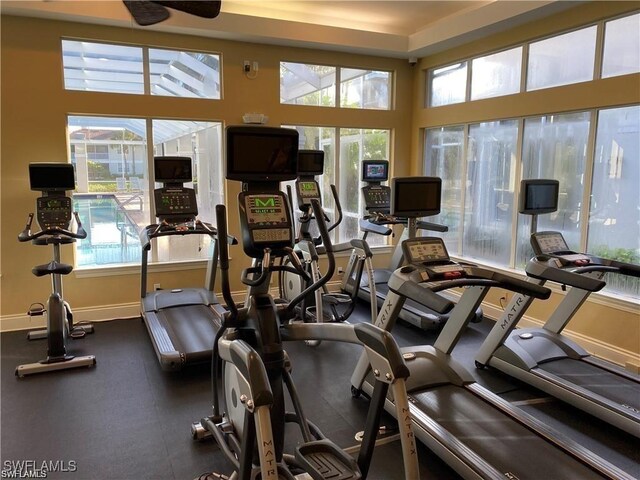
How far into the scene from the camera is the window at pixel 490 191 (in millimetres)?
5324

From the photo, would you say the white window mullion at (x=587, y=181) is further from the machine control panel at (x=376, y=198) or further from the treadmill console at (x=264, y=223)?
the treadmill console at (x=264, y=223)

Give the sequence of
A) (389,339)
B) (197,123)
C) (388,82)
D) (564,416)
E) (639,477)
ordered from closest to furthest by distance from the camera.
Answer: (389,339) → (639,477) → (564,416) → (197,123) → (388,82)

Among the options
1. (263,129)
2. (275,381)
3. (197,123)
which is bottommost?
(275,381)

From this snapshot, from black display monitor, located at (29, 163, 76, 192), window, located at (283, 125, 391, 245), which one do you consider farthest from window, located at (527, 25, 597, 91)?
black display monitor, located at (29, 163, 76, 192)

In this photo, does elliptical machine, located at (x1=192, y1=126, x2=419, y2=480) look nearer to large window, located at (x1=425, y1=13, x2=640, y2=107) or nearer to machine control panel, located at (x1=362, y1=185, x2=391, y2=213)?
machine control panel, located at (x1=362, y1=185, x2=391, y2=213)

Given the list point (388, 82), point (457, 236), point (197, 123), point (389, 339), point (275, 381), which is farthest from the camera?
point (388, 82)

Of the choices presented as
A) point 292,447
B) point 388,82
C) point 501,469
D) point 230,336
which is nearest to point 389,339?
point 230,336

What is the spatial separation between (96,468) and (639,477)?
3083 mm

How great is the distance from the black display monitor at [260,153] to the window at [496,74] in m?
3.70

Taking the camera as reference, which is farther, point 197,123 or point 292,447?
point 197,123

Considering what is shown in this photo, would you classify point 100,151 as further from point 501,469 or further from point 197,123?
point 501,469

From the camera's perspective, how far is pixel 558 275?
3.33 metres

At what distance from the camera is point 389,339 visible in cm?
203

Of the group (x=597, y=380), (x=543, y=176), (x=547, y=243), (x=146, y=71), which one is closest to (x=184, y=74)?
(x=146, y=71)
